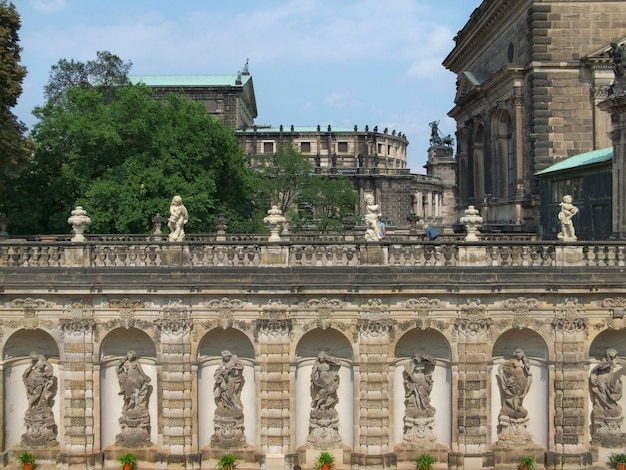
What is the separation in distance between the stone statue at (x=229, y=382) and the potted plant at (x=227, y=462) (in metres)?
1.39

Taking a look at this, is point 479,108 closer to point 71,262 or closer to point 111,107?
point 111,107

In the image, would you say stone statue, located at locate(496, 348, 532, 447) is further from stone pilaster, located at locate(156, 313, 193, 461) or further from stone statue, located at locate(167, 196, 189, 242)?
stone statue, located at locate(167, 196, 189, 242)

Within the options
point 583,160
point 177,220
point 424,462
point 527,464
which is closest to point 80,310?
point 177,220

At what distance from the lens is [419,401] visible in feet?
76.5

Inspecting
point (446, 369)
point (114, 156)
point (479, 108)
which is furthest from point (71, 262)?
point (479, 108)

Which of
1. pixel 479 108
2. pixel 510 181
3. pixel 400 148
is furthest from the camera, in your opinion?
pixel 400 148

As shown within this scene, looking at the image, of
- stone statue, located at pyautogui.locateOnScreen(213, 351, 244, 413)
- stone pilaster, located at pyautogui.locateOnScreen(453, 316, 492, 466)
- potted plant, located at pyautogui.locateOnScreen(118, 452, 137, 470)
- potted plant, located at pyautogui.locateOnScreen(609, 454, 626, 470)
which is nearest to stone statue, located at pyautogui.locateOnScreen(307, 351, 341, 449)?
stone statue, located at pyautogui.locateOnScreen(213, 351, 244, 413)

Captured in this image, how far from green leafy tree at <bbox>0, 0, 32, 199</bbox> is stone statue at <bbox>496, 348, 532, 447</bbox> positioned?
2042cm

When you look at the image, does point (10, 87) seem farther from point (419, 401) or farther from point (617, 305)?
point (617, 305)

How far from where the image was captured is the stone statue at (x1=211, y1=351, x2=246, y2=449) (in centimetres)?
2331

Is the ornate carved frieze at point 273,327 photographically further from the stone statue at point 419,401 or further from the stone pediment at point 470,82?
the stone pediment at point 470,82

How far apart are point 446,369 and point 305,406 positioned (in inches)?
178

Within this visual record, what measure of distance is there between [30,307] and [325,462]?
1008 cm

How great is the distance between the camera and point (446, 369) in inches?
925
